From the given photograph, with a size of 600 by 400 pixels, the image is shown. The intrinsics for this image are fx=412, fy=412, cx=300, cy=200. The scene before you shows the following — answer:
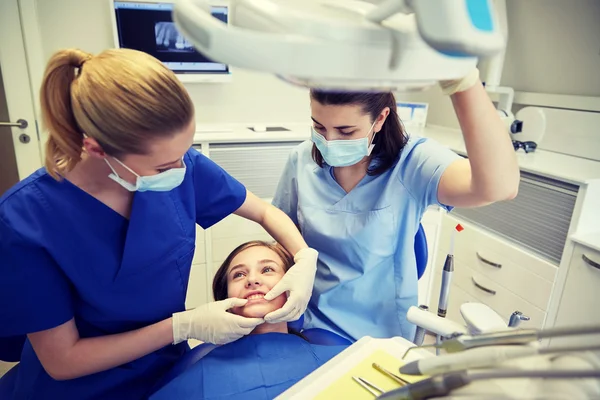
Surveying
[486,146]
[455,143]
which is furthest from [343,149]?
[455,143]

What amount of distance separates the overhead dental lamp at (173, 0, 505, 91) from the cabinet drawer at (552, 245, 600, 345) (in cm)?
158

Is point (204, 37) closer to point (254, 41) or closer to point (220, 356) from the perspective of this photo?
point (254, 41)

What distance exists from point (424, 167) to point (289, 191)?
477 mm

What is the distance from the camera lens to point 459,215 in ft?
7.39

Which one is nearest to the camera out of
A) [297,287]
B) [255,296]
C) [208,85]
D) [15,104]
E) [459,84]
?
[459,84]

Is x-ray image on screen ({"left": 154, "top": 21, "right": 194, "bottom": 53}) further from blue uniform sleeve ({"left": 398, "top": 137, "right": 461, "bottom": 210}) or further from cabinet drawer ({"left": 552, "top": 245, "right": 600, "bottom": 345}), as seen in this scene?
cabinet drawer ({"left": 552, "top": 245, "right": 600, "bottom": 345})

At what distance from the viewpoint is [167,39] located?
2420 mm

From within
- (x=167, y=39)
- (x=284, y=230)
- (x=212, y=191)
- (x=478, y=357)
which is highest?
(x=167, y=39)

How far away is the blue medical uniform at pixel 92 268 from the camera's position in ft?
2.78

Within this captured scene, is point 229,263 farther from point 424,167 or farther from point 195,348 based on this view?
point 424,167

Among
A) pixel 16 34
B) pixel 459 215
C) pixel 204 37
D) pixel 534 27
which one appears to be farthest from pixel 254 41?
pixel 534 27

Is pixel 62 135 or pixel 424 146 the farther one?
pixel 424 146

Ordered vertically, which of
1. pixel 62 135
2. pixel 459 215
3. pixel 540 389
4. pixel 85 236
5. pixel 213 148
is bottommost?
pixel 459 215

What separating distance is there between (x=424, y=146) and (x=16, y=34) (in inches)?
85.9
